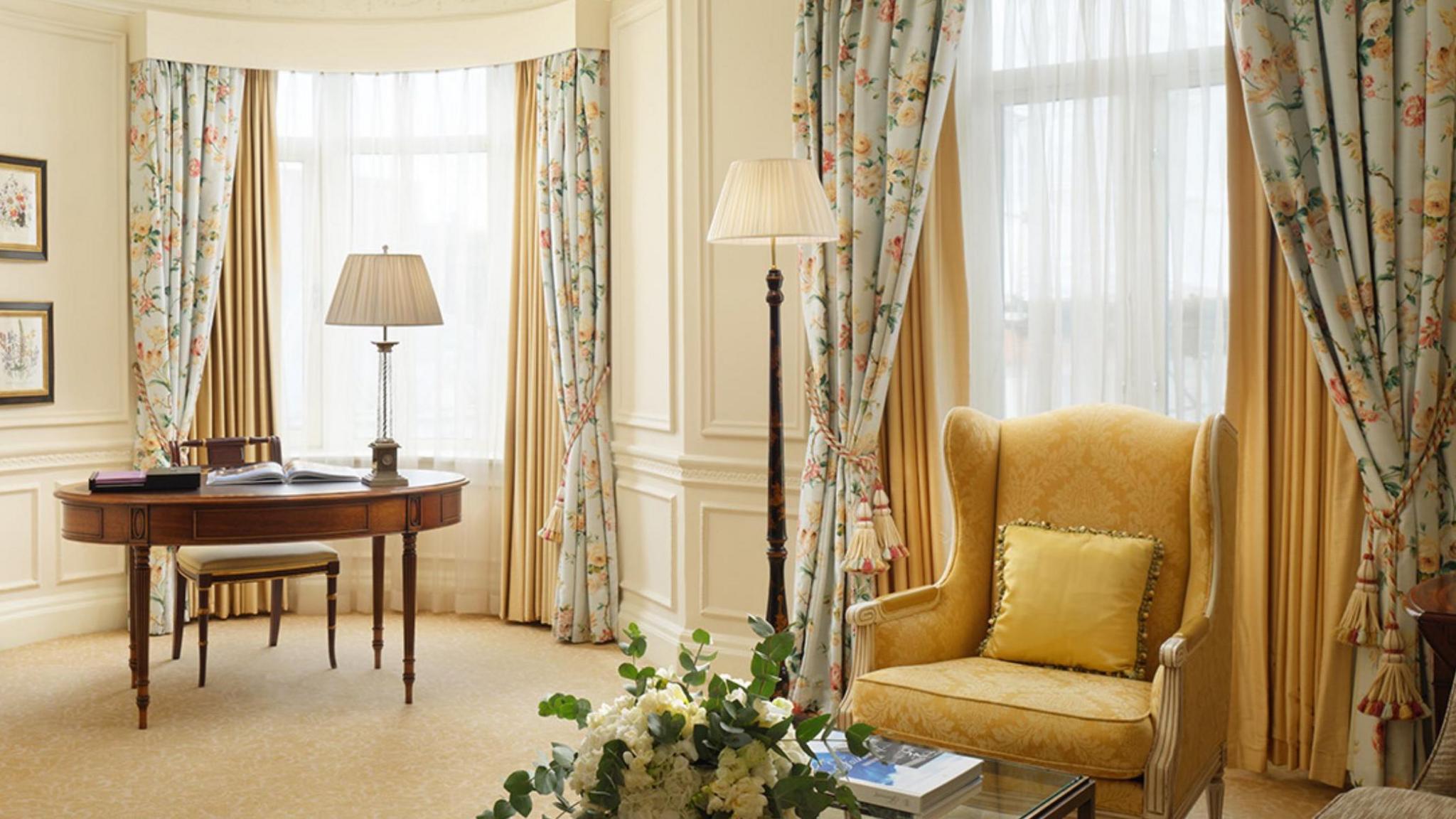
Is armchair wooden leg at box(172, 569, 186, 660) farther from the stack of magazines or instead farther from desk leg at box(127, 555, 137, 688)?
the stack of magazines

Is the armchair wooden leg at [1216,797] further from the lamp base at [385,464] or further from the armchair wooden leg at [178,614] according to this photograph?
the armchair wooden leg at [178,614]

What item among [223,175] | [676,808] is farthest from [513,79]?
[676,808]

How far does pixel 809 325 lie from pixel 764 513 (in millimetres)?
784

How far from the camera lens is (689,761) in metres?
1.67

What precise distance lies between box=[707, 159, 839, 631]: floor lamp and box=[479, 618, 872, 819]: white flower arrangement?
2071 millimetres

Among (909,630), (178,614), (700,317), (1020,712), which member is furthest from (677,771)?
(178,614)

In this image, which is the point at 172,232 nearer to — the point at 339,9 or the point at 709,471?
the point at 339,9

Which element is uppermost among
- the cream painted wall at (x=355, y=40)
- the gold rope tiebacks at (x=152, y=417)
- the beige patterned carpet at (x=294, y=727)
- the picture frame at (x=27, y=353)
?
the cream painted wall at (x=355, y=40)

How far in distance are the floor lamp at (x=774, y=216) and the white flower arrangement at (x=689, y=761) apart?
6.79ft

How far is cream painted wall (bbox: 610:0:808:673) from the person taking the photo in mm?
4633

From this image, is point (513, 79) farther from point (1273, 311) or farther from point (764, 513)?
point (1273, 311)

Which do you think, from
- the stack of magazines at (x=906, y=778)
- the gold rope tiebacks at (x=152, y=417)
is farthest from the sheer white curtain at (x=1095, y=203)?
the gold rope tiebacks at (x=152, y=417)

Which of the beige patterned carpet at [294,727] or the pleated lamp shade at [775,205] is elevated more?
the pleated lamp shade at [775,205]

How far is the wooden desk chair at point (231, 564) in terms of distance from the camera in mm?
4586
